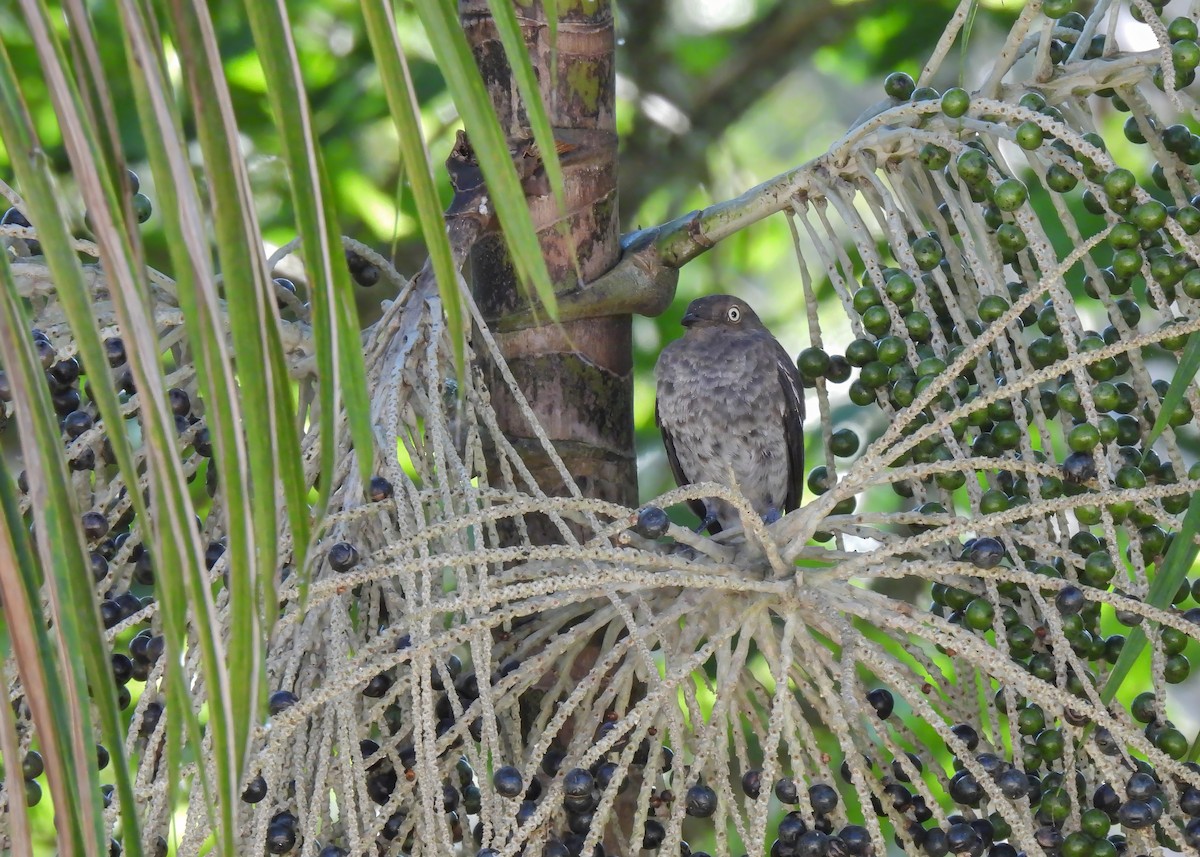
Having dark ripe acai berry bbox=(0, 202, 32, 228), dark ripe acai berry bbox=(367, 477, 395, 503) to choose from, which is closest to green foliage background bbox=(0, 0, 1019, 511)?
dark ripe acai berry bbox=(0, 202, 32, 228)

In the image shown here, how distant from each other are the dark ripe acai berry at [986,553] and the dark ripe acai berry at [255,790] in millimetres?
706

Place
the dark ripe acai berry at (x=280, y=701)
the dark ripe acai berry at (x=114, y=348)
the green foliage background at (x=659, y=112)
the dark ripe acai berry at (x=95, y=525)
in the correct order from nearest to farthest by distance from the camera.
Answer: the dark ripe acai berry at (x=280, y=701), the dark ripe acai berry at (x=95, y=525), the dark ripe acai berry at (x=114, y=348), the green foliage background at (x=659, y=112)

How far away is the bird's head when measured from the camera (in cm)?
322

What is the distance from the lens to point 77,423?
1.69 meters

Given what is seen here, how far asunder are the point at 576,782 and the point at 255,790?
0.98ft

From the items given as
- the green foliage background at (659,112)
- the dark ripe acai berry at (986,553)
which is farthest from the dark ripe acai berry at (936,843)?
the green foliage background at (659,112)

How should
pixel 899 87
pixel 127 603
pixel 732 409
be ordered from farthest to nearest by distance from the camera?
pixel 732 409 < pixel 899 87 < pixel 127 603

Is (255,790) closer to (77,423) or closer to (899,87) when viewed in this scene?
(77,423)

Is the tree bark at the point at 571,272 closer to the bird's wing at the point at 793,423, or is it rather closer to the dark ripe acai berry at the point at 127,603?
the dark ripe acai berry at the point at 127,603

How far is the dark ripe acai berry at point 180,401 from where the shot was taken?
1724 millimetres

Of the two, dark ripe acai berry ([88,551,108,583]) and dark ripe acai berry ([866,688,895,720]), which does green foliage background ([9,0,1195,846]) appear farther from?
dark ripe acai berry ([88,551,108,583])

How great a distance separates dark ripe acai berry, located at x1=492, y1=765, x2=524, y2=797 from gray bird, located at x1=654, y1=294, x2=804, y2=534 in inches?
68.5

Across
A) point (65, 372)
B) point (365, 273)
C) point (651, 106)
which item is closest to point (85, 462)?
point (65, 372)

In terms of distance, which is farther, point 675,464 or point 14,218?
point 675,464
